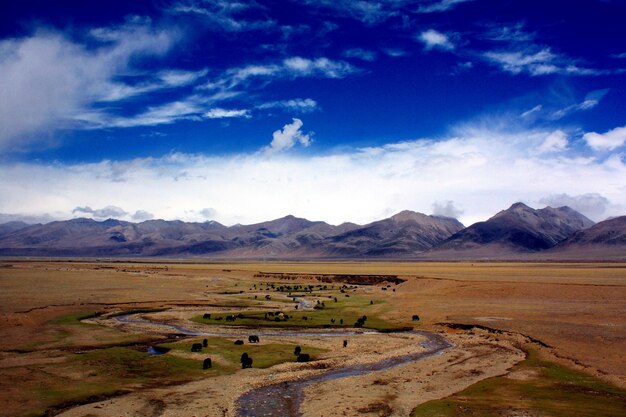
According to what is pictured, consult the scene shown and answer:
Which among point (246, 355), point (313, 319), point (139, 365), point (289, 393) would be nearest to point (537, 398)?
point (289, 393)

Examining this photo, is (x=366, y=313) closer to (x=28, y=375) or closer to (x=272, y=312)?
(x=272, y=312)

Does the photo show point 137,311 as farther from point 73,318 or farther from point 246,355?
point 246,355

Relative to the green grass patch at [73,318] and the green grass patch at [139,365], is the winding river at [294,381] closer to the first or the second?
the green grass patch at [139,365]

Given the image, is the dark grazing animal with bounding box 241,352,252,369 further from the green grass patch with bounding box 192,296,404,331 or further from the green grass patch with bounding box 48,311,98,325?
the green grass patch with bounding box 48,311,98,325

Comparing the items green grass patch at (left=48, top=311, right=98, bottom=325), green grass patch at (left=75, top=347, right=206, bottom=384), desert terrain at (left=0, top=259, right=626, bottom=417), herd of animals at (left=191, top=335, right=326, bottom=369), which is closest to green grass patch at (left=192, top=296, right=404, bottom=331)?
desert terrain at (left=0, top=259, right=626, bottom=417)

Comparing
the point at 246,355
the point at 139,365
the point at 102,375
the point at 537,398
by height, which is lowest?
the point at 537,398

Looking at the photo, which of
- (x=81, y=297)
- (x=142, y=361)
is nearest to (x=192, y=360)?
(x=142, y=361)
